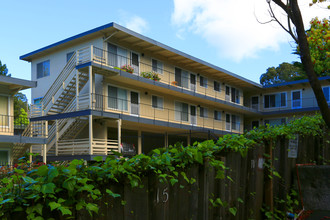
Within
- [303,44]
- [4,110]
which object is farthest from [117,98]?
[303,44]

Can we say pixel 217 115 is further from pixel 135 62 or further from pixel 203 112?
pixel 135 62

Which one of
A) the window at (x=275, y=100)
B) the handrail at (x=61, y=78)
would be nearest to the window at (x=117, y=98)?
the handrail at (x=61, y=78)

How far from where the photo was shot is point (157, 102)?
30062mm

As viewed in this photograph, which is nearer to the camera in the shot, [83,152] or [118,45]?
[83,152]

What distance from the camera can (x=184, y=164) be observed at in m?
4.30

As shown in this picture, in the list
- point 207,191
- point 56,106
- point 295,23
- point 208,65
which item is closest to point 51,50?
point 56,106

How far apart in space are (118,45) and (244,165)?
21.9 m

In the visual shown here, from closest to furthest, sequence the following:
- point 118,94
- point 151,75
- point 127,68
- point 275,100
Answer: point 127,68 < point 118,94 < point 151,75 < point 275,100

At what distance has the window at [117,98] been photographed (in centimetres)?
2533

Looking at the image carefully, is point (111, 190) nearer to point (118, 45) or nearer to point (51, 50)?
point (118, 45)

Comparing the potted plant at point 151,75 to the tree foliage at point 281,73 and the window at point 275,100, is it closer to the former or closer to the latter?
the window at point 275,100

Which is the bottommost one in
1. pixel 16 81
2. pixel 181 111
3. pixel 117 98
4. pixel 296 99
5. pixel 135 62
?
pixel 181 111

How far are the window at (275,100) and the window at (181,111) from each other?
15.0m

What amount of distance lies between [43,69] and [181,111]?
12464 millimetres
